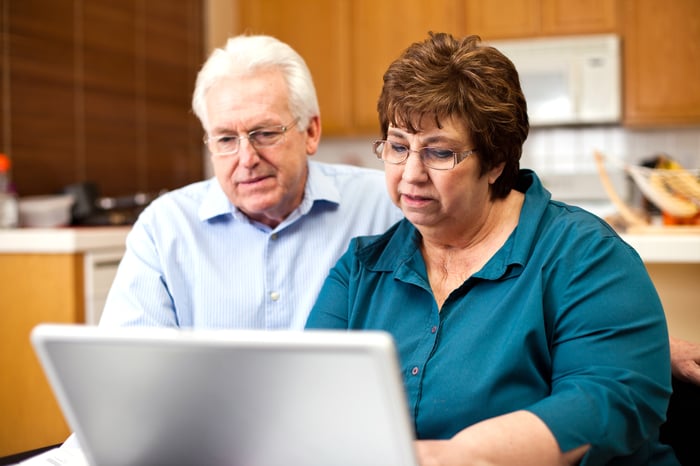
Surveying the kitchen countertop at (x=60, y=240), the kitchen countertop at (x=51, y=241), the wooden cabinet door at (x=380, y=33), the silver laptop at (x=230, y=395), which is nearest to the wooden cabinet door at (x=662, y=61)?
the wooden cabinet door at (x=380, y=33)

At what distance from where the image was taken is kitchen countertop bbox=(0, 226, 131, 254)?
2.59 m

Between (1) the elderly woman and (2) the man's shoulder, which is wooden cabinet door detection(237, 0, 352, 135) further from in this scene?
(1) the elderly woman

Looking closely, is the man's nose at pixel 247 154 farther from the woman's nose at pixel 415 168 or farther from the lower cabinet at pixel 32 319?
the lower cabinet at pixel 32 319

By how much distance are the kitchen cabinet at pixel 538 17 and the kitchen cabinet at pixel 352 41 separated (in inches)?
7.7

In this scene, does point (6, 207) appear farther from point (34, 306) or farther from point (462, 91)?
point (462, 91)

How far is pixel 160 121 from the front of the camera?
4.23 meters

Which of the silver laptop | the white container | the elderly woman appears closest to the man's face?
the elderly woman

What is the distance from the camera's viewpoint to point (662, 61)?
418cm

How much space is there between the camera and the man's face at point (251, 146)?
5.18 ft

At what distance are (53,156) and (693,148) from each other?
3279 millimetres

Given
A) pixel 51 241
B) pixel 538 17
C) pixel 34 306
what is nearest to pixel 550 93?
pixel 538 17

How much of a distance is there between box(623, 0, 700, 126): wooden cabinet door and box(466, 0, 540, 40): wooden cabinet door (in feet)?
1.58

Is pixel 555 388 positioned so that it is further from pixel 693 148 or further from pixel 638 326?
pixel 693 148

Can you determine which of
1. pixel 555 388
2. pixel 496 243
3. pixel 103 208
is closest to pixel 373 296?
pixel 496 243
